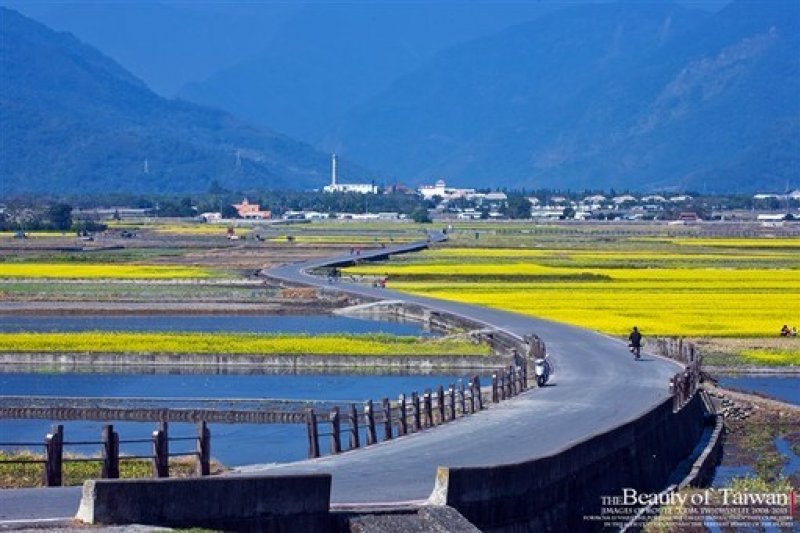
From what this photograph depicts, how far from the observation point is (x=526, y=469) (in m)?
20.0

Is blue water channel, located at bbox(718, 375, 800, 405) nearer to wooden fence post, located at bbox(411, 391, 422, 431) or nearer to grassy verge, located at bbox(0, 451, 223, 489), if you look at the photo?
wooden fence post, located at bbox(411, 391, 422, 431)

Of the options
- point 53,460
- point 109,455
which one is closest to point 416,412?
point 109,455

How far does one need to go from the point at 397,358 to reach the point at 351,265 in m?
45.3

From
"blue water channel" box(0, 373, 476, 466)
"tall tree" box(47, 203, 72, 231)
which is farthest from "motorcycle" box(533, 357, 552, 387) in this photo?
"tall tree" box(47, 203, 72, 231)

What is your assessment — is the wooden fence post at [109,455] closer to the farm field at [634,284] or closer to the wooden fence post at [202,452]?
the wooden fence post at [202,452]

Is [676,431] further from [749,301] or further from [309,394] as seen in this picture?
[749,301]

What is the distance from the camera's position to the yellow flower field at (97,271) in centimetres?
7975

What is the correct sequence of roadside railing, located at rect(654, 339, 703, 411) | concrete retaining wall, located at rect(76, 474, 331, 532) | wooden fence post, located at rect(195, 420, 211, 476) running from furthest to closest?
roadside railing, located at rect(654, 339, 703, 411) → wooden fence post, located at rect(195, 420, 211, 476) → concrete retaining wall, located at rect(76, 474, 331, 532)

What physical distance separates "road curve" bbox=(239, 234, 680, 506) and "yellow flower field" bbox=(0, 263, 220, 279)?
3627 centimetres

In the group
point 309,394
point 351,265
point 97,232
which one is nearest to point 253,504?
point 309,394

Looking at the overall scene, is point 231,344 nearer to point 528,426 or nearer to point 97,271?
point 528,426

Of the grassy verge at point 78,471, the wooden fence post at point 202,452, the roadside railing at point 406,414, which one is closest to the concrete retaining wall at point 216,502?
the wooden fence post at point 202,452

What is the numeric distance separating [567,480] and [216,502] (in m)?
6.75

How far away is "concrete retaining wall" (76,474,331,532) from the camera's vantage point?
15203 mm
